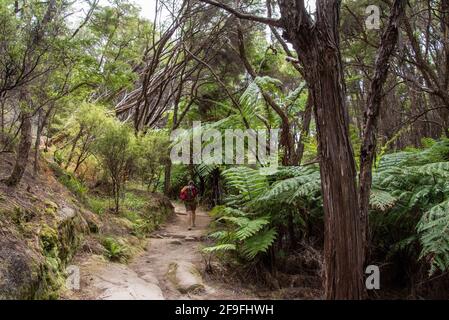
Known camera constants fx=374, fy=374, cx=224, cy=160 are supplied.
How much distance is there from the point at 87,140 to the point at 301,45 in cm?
634

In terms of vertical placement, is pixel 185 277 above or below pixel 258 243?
below

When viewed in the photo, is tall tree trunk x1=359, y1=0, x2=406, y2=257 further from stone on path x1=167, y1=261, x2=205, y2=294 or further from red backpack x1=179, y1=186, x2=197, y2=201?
red backpack x1=179, y1=186, x2=197, y2=201

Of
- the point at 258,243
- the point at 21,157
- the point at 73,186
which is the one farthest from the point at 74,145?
the point at 258,243

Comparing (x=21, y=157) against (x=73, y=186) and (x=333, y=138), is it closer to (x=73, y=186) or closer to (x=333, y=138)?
(x=73, y=186)

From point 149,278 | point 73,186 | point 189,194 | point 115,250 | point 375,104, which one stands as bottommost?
point 149,278

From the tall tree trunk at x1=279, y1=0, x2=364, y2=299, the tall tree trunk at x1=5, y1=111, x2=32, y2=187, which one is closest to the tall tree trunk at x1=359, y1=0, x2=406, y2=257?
the tall tree trunk at x1=279, y1=0, x2=364, y2=299

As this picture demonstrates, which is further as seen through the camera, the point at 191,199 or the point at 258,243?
the point at 191,199

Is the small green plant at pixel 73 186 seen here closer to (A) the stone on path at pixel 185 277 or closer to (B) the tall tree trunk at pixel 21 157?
(B) the tall tree trunk at pixel 21 157

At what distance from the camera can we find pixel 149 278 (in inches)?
202

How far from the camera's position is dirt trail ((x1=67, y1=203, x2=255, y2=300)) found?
4.19m

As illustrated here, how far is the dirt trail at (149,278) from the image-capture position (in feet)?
13.7

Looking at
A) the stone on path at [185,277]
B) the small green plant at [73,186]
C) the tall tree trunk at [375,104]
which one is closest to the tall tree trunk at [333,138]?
the tall tree trunk at [375,104]
